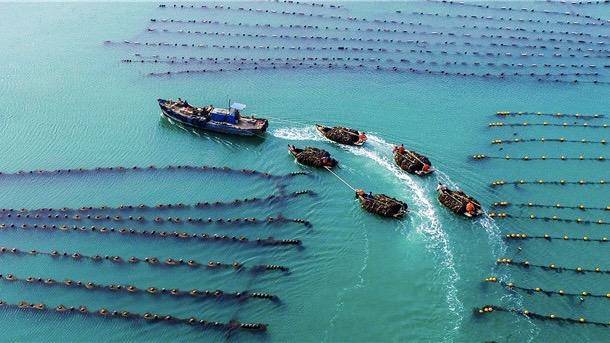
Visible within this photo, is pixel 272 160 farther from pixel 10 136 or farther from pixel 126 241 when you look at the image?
pixel 10 136

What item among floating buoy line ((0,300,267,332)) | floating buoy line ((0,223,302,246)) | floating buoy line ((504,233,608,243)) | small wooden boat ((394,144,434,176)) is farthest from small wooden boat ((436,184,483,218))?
floating buoy line ((0,300,267,332))

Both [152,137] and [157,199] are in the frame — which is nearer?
[157,199]

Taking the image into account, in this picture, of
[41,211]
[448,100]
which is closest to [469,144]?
[448,100]

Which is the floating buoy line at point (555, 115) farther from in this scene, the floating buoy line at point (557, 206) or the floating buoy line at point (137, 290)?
the floating buoy line at point (137, 290)

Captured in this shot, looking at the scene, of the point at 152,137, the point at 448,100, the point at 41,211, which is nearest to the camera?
the point at 41,211

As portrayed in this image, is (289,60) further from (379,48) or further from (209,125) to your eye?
(209,125)

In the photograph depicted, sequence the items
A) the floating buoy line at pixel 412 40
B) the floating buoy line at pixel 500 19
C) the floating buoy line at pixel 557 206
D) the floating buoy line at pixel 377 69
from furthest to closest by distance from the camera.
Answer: the floating buoy line at pixel 500 19 < the floating buoy line at pixel 412 40 < the floating buoy line at pixel 377 69 < the floating buoy line at pixel 557 206

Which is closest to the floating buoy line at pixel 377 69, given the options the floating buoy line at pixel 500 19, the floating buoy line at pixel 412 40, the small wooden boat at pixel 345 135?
the floating buoy line at pixel 412 40

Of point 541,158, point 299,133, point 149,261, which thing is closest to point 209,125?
point 299,133
